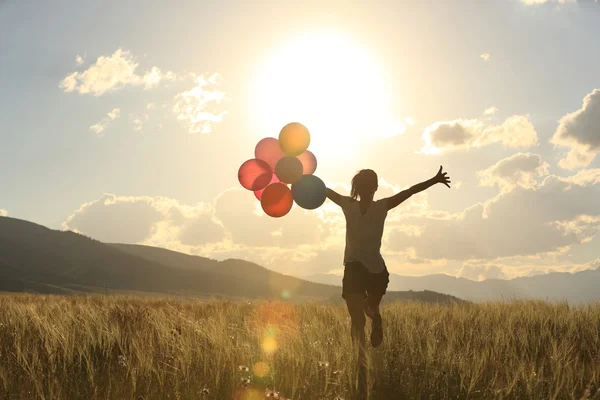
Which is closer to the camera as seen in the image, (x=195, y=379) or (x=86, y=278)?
(x=195, y=379)

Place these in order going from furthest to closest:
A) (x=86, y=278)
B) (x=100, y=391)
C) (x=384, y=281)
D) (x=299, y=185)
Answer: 1. (x=86, y=278)
2. (x=299, y=185)
3. (x=384, y=281)
4. (x=100, y=391)

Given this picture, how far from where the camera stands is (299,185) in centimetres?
656

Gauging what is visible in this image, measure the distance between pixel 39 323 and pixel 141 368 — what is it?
2905mm

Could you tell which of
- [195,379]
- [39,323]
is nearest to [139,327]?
[39,323]

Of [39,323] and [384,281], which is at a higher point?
[384,281]

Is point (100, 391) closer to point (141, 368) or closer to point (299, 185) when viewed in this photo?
point (141, 368)

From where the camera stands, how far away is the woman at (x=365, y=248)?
18.9ft

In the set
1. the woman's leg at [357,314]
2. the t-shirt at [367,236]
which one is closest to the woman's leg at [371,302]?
the woman's leg at [357,314]

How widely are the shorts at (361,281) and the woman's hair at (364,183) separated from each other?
3.06ft

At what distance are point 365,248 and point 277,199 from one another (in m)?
1.62

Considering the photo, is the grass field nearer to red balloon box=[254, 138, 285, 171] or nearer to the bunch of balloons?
the bunch of balloons

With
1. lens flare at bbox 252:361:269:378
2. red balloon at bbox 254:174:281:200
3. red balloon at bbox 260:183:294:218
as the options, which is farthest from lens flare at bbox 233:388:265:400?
red balloon at bbox 254:174:281:200

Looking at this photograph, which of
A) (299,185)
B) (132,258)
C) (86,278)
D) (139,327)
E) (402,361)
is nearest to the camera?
(402,361)

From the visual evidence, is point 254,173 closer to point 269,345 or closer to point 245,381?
point 269,345
